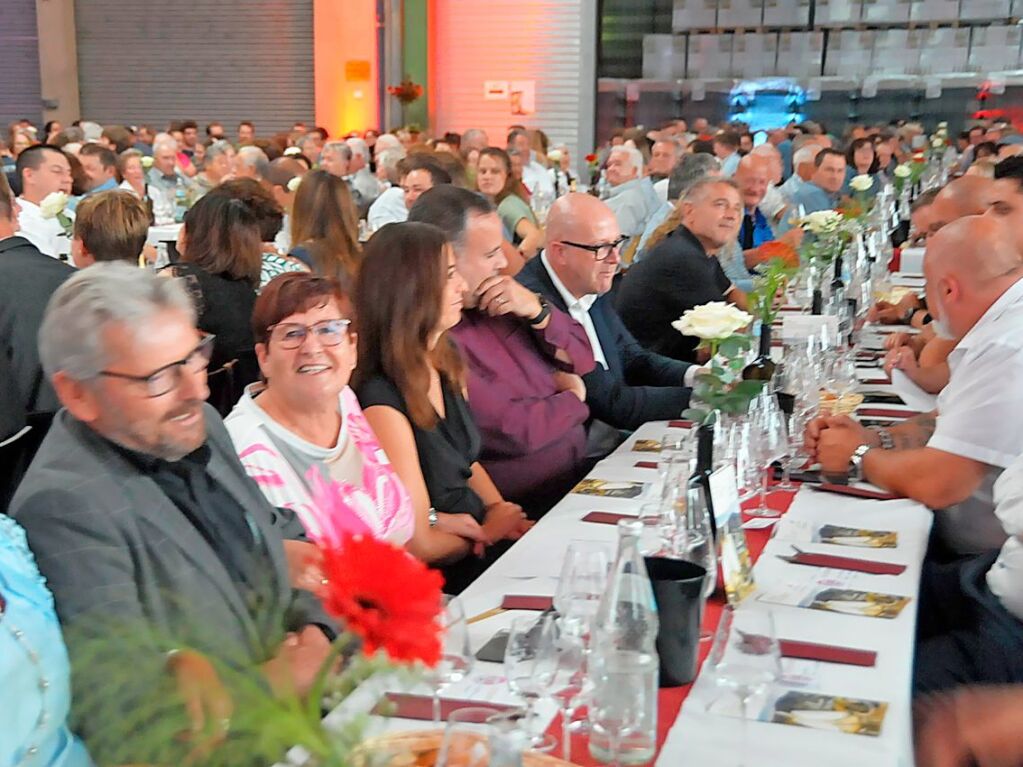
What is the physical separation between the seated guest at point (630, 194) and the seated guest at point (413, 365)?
202 inches

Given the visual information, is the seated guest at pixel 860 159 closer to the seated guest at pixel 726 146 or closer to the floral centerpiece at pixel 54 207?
the seated guest at pixel 726 146

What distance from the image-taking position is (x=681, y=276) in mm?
4867

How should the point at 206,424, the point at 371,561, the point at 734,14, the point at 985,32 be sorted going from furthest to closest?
the point at 734,14 < the point at 985,32 < the point at 206,424 < the point at 371,561

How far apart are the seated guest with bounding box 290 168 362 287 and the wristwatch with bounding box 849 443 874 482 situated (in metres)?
2.84

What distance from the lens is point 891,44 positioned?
16.6m

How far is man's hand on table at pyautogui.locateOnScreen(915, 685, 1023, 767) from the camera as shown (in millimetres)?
1768

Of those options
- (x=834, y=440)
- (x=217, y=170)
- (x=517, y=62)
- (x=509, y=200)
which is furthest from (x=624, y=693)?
(x=517, y=62)

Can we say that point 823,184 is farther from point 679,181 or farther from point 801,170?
point 679,181

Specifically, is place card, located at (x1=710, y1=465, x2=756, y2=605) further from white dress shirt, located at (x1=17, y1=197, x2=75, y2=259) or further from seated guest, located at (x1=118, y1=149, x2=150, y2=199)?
seated guest, located at (x1=118, y1=149, x2=150, y2=199)

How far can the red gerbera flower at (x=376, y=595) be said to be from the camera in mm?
1028

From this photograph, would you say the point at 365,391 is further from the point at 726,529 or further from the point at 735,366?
the point at 726,529

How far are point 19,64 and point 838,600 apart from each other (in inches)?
716

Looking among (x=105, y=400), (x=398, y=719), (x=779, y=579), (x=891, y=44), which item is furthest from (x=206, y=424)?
(x=891, y=44)

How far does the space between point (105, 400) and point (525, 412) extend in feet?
→ 5.76
